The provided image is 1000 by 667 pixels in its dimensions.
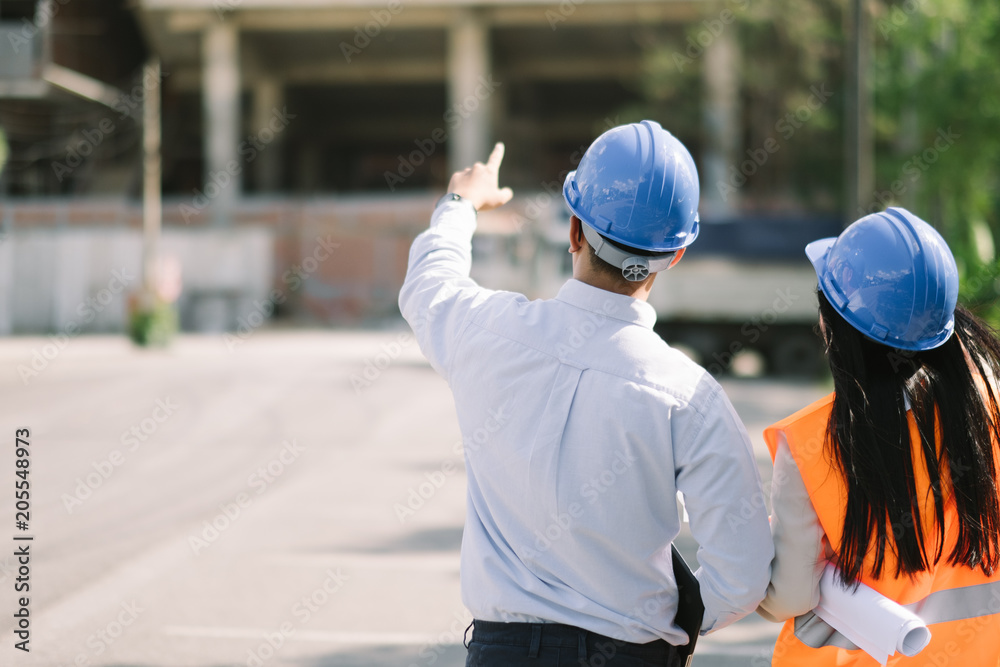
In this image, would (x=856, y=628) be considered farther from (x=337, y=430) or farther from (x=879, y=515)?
(x=337, y=430)

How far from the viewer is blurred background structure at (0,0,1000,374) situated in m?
19.2

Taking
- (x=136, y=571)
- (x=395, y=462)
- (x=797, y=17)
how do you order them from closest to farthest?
(x=136, y=571) < (x=395, y=462) < (x=797, y=17)

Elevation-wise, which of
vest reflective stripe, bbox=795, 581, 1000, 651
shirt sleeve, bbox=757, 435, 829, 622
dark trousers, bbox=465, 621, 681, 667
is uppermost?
shirt sleeve, bbox=757, 435, 829, 622

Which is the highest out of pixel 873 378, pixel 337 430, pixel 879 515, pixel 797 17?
pixel 797 17

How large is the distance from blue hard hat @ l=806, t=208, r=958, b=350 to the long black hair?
Answer: 5cm

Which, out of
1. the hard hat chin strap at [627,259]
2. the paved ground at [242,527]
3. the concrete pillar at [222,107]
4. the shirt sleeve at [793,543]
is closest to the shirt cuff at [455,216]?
the hard hat chin strap at [627,259]

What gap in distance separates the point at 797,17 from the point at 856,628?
25.1 metres

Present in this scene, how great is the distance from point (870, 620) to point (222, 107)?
117 feet

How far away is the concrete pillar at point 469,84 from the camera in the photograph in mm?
33531

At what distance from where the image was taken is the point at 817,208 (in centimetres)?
3038

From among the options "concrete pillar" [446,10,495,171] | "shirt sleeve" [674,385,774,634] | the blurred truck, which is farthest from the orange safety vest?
"concrete pillar" [446,10,495,171]

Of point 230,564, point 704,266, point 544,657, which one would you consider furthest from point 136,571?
point 704,266

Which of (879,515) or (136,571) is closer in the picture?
(879,515)

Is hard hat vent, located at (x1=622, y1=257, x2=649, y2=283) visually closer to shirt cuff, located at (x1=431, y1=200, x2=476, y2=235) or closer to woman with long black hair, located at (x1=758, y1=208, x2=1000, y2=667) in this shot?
woman with long black hair, located at (x1=758, y1=208, x2=1000, y2=667)
